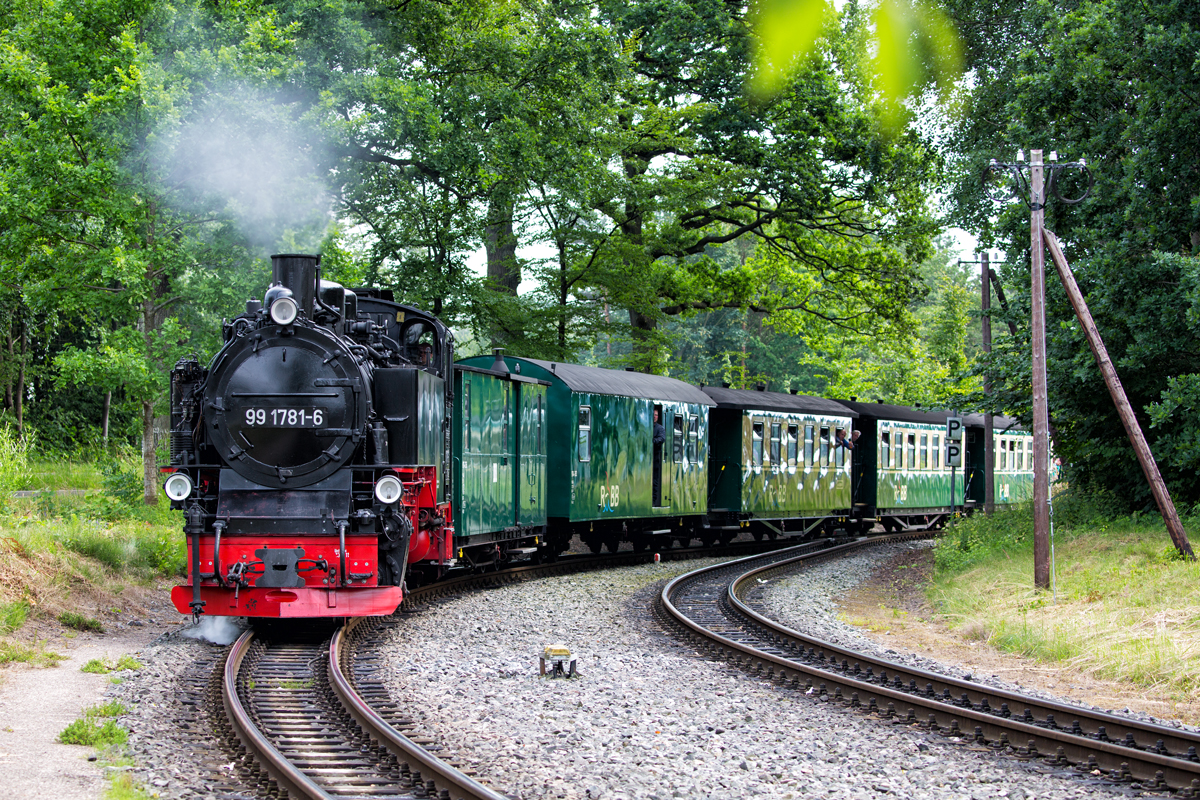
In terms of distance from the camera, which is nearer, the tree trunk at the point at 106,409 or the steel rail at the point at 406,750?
the steel rail at the point at 406,750

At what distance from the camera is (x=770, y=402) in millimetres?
21734

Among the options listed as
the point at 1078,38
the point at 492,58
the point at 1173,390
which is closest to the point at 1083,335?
the point at 1173,390

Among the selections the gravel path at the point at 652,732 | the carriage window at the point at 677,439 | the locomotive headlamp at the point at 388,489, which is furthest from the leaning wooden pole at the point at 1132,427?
the locomotive headlamp at the point at 388,489

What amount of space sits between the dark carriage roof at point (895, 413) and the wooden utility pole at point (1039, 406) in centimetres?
1157

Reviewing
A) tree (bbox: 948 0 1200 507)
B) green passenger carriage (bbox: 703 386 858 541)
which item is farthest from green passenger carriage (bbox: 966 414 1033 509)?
tree (bbox: 948 0 1200 507)

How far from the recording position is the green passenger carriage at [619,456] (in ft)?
53.2

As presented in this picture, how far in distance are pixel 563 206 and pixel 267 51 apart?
25.9ft

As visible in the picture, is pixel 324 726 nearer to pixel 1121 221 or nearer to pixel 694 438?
pixel 694 438

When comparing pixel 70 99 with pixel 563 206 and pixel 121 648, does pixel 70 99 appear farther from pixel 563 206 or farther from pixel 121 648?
pixel 563 206

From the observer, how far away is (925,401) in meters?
40.7

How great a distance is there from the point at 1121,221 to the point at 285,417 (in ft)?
41.3

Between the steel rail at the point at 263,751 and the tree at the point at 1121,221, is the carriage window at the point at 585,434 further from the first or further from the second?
the steel rail at the point at 263,751

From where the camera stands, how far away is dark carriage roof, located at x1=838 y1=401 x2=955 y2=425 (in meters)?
25.3

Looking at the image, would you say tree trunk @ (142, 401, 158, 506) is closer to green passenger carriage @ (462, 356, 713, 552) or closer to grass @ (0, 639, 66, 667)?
green passenger carriage @ (462, 356, 713, 552)
